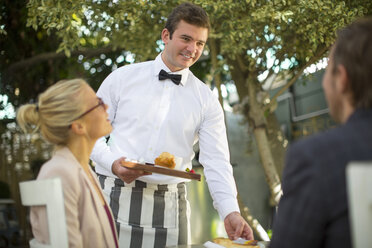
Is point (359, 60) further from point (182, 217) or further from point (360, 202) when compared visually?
point (182, 217)

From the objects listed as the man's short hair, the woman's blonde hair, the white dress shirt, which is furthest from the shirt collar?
the woman's blonde hair

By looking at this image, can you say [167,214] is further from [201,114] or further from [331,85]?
[331,85]

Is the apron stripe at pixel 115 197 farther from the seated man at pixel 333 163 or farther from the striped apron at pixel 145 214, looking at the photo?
the seated man at pixel 333 163

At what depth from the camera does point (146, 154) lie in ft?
9.37

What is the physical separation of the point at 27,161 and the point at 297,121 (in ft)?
14.4

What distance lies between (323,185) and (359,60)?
14.1 inches

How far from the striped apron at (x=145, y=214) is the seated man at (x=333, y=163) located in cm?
146

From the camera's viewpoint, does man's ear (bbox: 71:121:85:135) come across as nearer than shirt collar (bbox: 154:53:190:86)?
Yes

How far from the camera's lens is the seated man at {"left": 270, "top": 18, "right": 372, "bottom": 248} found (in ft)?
4.19

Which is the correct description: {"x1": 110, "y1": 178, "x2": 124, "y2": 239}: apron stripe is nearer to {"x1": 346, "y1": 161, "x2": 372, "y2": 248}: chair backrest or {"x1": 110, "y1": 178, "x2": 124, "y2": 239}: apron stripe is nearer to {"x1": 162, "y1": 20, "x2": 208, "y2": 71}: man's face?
{"x1": 162, "y1": 20, "x2": 208, "y2": 71}: man's face

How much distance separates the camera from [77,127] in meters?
2.06

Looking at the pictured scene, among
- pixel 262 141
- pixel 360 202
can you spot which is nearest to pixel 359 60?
pixel 360 202

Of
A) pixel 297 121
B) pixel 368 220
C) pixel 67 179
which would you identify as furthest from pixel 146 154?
pixel 297 121

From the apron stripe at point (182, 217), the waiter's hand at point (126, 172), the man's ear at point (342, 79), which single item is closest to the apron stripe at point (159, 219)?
the apron stripe at point (182, 217)
